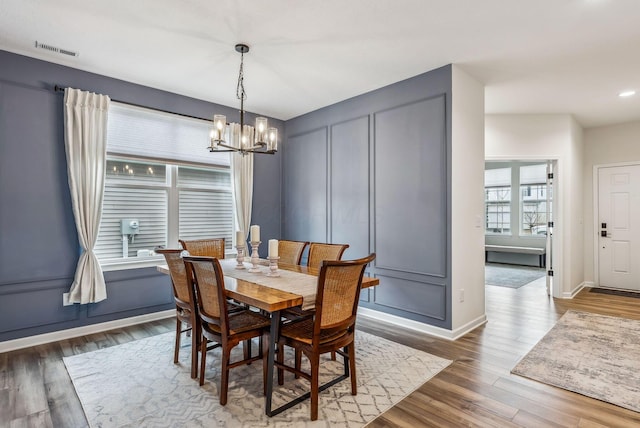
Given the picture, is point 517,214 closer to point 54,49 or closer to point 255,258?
point 255,258

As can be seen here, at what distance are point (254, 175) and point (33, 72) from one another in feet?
8.85

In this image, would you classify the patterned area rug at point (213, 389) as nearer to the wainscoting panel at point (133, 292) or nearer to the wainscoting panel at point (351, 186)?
the wainscoting panel at point (133, 292)

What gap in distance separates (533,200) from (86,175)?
910 centimetres

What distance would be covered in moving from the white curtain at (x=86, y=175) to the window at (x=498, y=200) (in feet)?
27.3

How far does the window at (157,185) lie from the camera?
384cm

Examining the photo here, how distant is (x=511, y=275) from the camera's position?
6.93 metres

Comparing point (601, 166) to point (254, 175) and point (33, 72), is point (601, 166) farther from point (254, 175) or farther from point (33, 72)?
point (33, 72)

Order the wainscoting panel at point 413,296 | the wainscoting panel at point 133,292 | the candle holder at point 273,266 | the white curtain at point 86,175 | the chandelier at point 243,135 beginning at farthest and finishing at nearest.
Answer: the wainscoting panel at point 133,292, the wainscoting panel at point 413,296, the white curtain at point 86,175, the chandelier at point 243,135, the candle holder at point 273,266

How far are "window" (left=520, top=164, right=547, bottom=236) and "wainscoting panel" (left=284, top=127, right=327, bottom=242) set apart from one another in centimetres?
617

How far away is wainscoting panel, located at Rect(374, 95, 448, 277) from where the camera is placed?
356cm

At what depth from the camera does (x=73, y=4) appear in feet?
8.13

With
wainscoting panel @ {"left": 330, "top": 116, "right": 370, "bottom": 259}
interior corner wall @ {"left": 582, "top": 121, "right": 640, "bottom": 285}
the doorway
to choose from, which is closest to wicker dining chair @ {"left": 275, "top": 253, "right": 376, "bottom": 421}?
wainscoting panel @ {"left": 330, "top": 116, "right": 370, "bottom": 259}

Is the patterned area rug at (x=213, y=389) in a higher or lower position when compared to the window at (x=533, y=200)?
lower

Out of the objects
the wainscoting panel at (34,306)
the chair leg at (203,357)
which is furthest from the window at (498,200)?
the wainscoting panel at (34,306)
